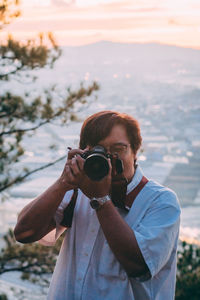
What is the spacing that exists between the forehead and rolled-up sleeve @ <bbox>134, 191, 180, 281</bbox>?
6.3 inches

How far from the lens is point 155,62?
20172mm

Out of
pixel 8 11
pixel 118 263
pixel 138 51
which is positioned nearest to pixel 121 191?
pixel 118 263

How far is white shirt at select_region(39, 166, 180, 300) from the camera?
92cm

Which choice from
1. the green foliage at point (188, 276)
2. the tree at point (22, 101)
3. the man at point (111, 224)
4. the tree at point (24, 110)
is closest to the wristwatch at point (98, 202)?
the man at point (111, 224)

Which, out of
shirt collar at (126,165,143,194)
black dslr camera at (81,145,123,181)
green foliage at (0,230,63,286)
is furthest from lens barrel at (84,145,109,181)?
green foliage at (0,230,63,286)

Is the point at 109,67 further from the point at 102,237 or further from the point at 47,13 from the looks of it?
the point at 102,237

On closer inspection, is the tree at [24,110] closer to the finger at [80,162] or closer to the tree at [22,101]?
the tree at [22,101]

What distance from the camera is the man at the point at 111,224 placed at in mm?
913

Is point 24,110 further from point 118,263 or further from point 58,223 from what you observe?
point 118,263

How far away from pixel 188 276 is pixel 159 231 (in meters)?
2.22

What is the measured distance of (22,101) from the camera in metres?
3.91

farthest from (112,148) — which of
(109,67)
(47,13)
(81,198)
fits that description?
(109,67)

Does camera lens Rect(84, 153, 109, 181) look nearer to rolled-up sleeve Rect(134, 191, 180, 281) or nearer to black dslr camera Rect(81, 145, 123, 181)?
black dslr camera Rect(81, 145, 123, 181)

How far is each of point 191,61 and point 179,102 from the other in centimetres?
432
